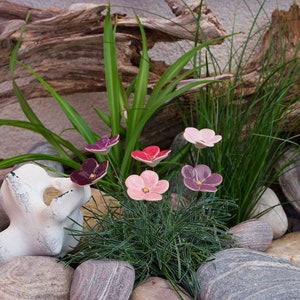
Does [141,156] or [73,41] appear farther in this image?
[73,41]

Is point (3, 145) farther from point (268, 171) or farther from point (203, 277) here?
point (203, 277)

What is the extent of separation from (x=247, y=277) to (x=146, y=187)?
293 mm

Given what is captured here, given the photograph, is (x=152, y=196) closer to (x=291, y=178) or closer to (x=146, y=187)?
(x=146, y=187)

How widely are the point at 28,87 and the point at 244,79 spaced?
73 centimetres

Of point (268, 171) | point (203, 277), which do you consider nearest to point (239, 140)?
point (268, 171)

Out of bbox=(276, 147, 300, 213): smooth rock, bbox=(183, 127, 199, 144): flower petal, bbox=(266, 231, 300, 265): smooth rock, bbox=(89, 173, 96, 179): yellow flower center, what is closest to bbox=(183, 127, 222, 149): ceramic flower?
bbox=(183, 127, 199, 144): flower petal

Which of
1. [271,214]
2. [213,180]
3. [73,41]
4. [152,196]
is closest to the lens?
[152,196]

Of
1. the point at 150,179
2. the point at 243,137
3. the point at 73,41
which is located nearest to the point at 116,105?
the point at 73,41

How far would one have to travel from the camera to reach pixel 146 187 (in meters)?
1.13

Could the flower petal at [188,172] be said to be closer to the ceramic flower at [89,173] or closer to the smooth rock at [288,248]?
the ceramic flower at [89,173]

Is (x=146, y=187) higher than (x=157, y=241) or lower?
higher

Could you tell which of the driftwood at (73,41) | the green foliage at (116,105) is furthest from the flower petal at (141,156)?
the driftwood at (73,41)

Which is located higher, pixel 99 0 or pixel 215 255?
pixel 99 0

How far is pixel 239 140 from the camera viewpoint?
154cm
